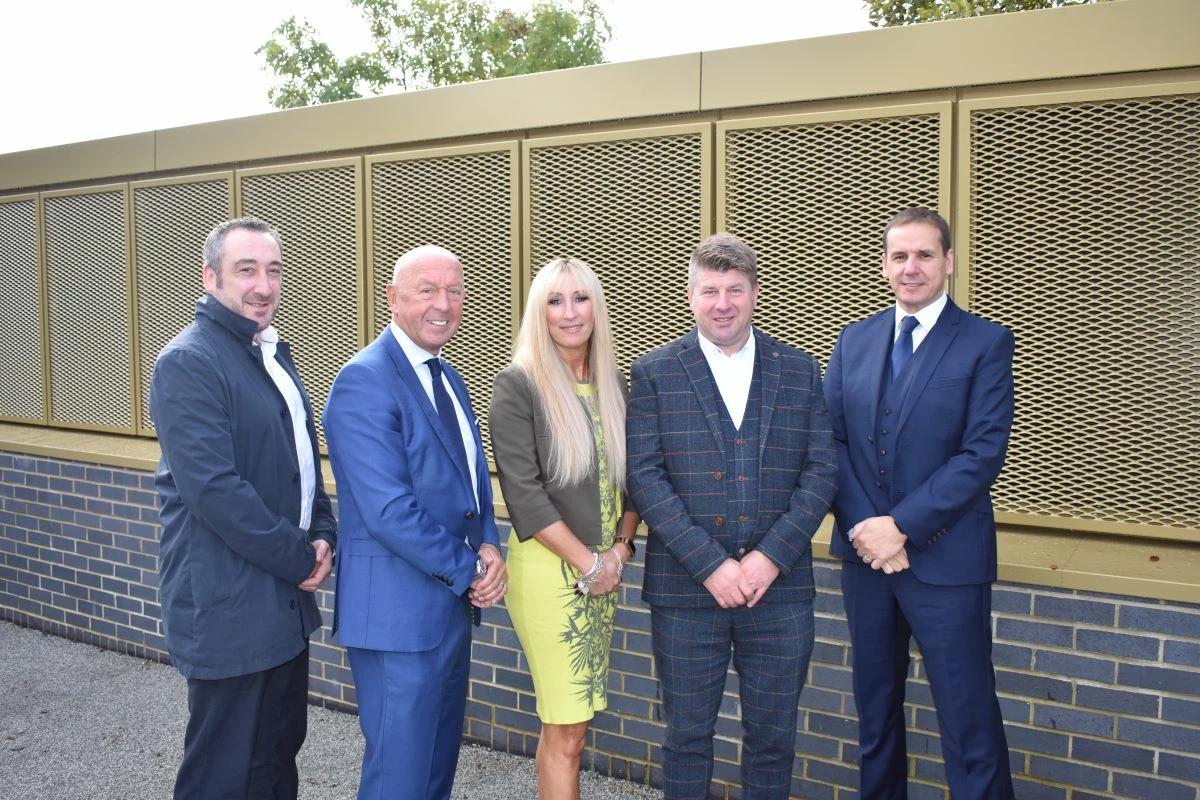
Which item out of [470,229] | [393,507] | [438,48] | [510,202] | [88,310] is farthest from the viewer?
[438,48]

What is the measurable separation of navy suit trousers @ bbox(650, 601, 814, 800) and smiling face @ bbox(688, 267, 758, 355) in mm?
806

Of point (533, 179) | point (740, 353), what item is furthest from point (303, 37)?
point (740, 353)

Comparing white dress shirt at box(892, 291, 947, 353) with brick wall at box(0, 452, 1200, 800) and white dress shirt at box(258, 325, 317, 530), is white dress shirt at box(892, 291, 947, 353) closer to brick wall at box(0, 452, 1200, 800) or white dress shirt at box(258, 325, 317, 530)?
brick wall at box(0, 452, 1200, 800)

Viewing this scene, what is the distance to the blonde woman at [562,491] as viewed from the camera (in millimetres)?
2766

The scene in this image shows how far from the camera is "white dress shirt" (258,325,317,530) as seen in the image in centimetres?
303

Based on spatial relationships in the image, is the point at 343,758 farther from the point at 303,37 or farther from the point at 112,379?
the point at 303,37

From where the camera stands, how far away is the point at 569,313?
279 cm

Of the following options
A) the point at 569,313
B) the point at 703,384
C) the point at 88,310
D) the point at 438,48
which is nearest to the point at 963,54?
the point at 703,384

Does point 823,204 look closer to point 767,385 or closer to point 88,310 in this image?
point 767,385

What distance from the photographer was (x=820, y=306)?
12.0ft

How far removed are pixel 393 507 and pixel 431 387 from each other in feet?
1.36

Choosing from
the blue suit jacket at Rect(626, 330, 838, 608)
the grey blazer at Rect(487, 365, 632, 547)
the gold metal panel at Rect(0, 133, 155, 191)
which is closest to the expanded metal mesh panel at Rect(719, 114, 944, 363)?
the blue suit jacket at Rect(626, 330, 838, 608)

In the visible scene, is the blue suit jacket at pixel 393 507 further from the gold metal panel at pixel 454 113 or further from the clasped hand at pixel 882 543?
the gold metal panel at pixel 454 113

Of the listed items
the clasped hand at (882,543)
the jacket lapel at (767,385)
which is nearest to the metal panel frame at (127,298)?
the jacket lapel at (767,385)
